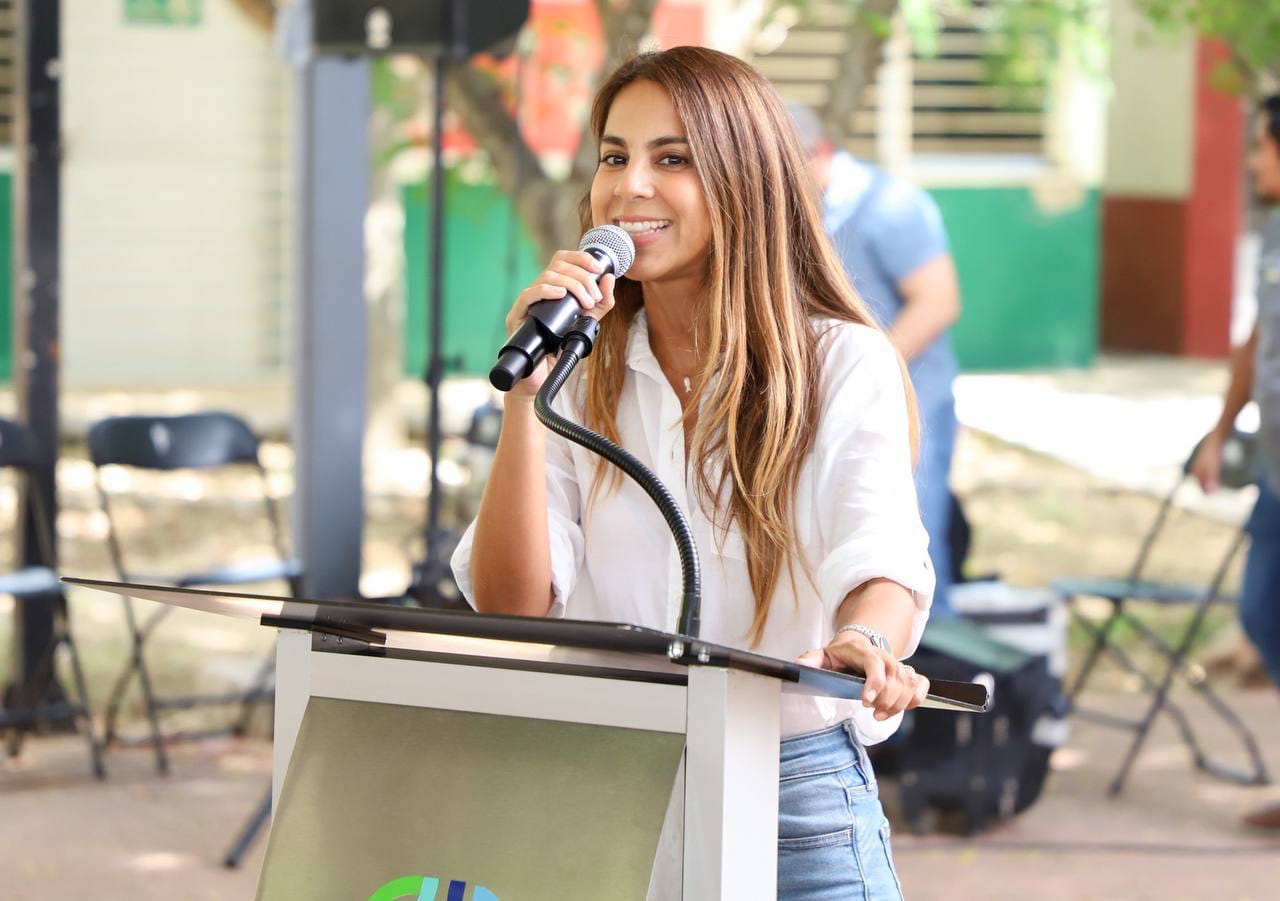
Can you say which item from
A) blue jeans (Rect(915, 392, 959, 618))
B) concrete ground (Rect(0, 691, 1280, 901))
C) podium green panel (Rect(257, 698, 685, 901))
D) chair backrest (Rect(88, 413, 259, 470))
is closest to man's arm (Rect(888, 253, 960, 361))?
blue jeans (Rect(915, 392, 959, 618))

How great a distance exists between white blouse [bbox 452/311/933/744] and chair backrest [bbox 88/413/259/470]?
3.57 metres

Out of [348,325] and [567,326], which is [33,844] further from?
[567,326]

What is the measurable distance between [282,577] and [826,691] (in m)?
4.14

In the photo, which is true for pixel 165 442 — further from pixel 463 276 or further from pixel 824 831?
pixel 463 276

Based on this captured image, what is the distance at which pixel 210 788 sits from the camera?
5.36 meters

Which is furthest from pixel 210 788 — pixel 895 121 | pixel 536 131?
pixel 895 121

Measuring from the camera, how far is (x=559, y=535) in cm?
211

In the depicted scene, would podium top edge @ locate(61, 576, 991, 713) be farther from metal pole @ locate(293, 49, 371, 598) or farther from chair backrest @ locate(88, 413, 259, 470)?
metal pole @ locate(293, 49, 371, 598)

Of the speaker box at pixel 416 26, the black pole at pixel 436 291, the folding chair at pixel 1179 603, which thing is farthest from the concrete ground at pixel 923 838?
the speaker box at pixel 416 26

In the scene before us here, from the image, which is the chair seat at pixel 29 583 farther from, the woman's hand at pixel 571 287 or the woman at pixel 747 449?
the woman's hand at pixel 571 287

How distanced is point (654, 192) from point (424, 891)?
0.81 metres

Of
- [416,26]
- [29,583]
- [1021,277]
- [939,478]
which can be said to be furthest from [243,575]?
[1021,277]

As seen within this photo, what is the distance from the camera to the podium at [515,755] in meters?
1.52

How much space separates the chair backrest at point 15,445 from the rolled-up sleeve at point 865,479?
13.1ft
